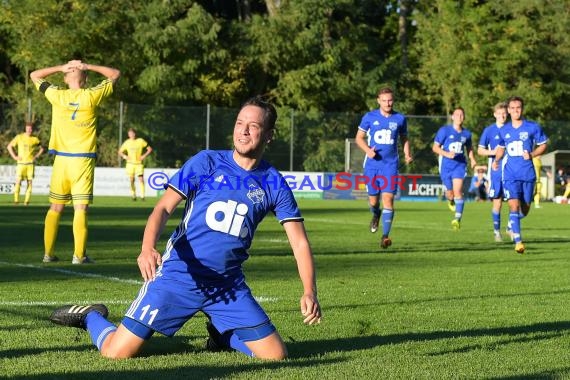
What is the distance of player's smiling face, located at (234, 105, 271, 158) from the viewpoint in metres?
6.29

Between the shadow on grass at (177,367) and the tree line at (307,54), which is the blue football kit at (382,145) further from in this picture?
the tree line at (307,54)

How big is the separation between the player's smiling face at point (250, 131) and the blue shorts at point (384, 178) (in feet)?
32.8

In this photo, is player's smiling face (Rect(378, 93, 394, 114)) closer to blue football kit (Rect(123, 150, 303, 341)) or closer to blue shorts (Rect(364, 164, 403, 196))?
blue shorts (Rect(364, 164, 403, 196))

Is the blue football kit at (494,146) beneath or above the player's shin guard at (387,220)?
above

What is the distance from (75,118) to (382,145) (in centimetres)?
579

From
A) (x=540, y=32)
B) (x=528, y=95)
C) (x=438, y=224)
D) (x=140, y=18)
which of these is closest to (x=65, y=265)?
(x=438, y=224)

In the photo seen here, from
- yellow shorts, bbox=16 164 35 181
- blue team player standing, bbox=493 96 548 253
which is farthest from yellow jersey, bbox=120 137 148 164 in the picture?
blue team player standing, bbox=493 96 548 253

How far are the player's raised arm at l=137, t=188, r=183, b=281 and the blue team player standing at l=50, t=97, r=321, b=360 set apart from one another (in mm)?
26

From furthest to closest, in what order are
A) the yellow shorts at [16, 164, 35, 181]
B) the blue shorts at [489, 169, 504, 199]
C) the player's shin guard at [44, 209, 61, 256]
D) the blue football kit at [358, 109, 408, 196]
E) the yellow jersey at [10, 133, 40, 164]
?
the yellow jersey at [10, 133, 40, 164] < the yellow shorts at [16, 164, 35, 181] < the blue shorts at [489, 169, 504, 199] < the blue football kit at [358, 109, 408, 196] < the player's shin guard at [44, 209, 61, 256]

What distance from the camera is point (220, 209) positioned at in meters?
6.43

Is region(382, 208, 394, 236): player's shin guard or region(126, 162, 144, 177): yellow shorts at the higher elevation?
region(382, 208, 394, 236): player's shin guard

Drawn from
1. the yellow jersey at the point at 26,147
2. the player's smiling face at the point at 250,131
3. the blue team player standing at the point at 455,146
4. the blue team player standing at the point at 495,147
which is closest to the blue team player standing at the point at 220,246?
the player's smiling face at the point at 250,131

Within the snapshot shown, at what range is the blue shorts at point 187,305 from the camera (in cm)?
638

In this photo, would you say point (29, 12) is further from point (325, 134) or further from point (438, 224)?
point (438, 224)
